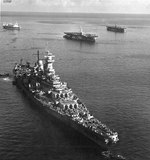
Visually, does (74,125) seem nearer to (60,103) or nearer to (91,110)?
(60,103)

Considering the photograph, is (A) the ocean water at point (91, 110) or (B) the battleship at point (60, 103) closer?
(A) the ocean water at point (91, 110)

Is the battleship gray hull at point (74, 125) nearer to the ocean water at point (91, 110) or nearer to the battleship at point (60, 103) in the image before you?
the battleship at point (60, 103)

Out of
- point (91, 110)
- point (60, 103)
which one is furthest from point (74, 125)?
point (91, 110)

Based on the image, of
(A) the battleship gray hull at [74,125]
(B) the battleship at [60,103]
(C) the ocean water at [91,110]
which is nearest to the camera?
(C) the ocean water at [91,110]

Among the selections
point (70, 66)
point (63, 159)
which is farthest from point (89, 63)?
point (63, 159)

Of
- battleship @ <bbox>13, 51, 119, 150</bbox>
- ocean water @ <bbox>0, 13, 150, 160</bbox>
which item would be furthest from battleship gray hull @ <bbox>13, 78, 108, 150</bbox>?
ocean water @ <bbox>0, 13, 150, 160</bbox>

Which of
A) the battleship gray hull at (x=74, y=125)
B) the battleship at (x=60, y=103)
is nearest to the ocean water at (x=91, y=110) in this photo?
the battleship gray hull at (x=74, y=125)

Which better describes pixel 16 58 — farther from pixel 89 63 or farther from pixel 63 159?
pixel 63 159

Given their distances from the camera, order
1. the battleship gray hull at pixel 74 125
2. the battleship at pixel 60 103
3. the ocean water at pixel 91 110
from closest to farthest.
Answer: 1. the ocean water at pixel 91 110
2. the battleship gray hull at pixel 74 125
3. the battleship at pixel 60 103

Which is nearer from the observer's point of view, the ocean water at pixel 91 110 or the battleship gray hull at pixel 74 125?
the ocean water at pixel 91 110
